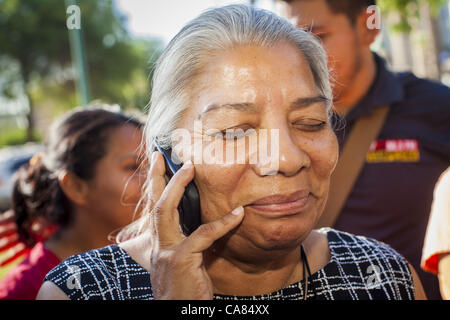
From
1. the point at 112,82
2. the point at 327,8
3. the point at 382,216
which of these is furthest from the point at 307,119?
the point at 112,82

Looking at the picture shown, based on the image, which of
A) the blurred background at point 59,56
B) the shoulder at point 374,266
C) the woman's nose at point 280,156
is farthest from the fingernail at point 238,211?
the blurred background at point 59,56

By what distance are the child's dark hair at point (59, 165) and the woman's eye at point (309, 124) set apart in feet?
6.16

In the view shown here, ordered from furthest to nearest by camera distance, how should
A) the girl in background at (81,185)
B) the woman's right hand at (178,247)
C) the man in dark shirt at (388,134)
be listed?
the girl in background at (81,185) < the man in dark shirt at (388,134) < the woman's right hand at (178,247)

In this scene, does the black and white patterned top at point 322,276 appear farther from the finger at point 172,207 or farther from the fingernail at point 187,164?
the fingernail at point 187,164

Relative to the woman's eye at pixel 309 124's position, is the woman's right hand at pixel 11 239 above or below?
below

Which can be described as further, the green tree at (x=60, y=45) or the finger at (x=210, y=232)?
the green tree at (x=60, y=45)

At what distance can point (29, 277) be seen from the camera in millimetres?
2520

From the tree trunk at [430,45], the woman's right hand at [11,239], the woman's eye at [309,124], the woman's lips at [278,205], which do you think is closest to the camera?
the woman's lips at [278,205]

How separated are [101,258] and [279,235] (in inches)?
28.6

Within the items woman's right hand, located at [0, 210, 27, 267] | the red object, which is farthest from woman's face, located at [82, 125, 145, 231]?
woman's right hand, located at [0, 210, 27, 267]

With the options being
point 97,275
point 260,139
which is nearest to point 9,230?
point 97,275

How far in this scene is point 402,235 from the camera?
295cm

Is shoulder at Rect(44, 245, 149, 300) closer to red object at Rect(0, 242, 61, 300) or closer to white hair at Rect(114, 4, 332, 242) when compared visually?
white hair at Rect(114, 4, 332, 242)

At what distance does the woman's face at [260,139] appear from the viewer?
1.58m
